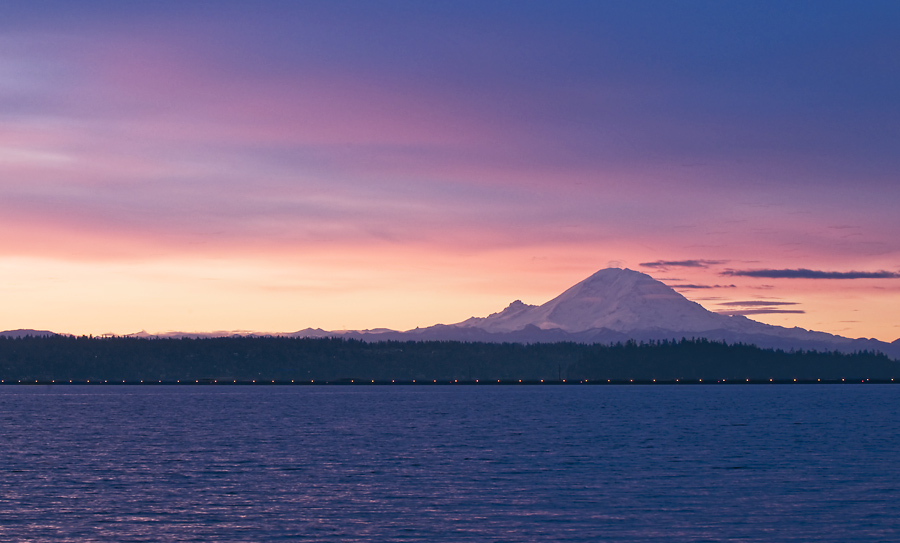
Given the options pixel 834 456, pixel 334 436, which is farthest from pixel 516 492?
pixel 334 436

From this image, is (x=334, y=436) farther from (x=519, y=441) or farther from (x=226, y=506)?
(x=226, y=506)

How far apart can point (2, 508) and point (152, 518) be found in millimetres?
10554

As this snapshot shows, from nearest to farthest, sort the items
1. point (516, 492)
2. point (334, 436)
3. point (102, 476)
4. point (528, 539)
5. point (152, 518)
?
point (528, 539), point (152, 518), point (516, 492), point (102, 476), point (334, 436)

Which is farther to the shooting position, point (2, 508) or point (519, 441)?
point (519, 441)

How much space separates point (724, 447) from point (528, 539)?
230ft

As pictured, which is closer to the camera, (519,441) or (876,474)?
(876,474)

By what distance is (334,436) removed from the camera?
443ft

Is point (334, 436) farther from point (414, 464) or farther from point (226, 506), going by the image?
point (226, 506)

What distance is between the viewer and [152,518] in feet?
189

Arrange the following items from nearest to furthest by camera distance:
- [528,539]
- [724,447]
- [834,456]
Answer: [528,539] < [834,456] < [724,447]

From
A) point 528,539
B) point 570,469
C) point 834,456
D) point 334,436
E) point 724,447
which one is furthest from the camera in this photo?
point 334,436

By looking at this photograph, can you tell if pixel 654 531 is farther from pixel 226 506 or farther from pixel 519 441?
pixel 519 441

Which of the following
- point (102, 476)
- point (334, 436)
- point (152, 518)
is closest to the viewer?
point (152, 518)

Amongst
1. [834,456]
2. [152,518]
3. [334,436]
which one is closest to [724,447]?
[834,456]
